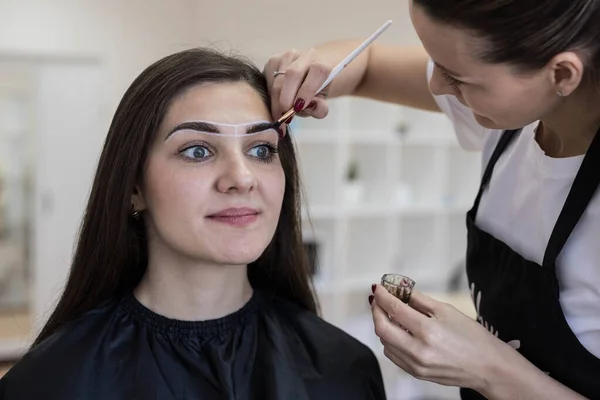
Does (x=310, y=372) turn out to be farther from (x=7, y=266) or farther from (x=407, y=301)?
(x=7, y=266)

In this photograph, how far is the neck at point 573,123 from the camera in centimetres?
94

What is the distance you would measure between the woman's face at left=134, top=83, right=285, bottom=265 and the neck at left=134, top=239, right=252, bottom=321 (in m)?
0.04

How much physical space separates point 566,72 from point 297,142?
293 centimetres

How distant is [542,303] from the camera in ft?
3.34

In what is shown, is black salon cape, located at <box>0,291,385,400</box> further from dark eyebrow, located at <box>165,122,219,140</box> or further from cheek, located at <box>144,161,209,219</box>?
dark eyebrow, located at <box>165,122,219,140</box>

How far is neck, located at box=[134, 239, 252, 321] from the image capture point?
47.5 inches

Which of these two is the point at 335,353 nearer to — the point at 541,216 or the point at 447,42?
the point at 541,216

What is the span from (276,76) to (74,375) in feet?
2.08

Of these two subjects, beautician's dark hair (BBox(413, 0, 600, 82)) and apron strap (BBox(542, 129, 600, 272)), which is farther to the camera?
apron strap (BBox(542, 129, 600, 272))

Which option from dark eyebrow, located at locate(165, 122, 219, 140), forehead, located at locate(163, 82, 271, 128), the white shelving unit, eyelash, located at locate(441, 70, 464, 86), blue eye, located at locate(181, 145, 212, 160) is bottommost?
the white shelving unit

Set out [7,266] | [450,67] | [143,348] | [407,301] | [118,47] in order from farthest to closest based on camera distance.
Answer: [7,266], [118,47], [143,348], [407,301], [450,67]

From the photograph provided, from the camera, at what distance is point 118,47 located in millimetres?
4047

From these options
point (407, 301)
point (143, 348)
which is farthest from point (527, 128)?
point (143, 348)

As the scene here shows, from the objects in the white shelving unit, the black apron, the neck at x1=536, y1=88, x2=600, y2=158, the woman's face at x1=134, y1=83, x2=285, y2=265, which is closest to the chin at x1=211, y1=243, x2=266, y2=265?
the woman's face at x1=134, y1=83, x2=285, y2=265
